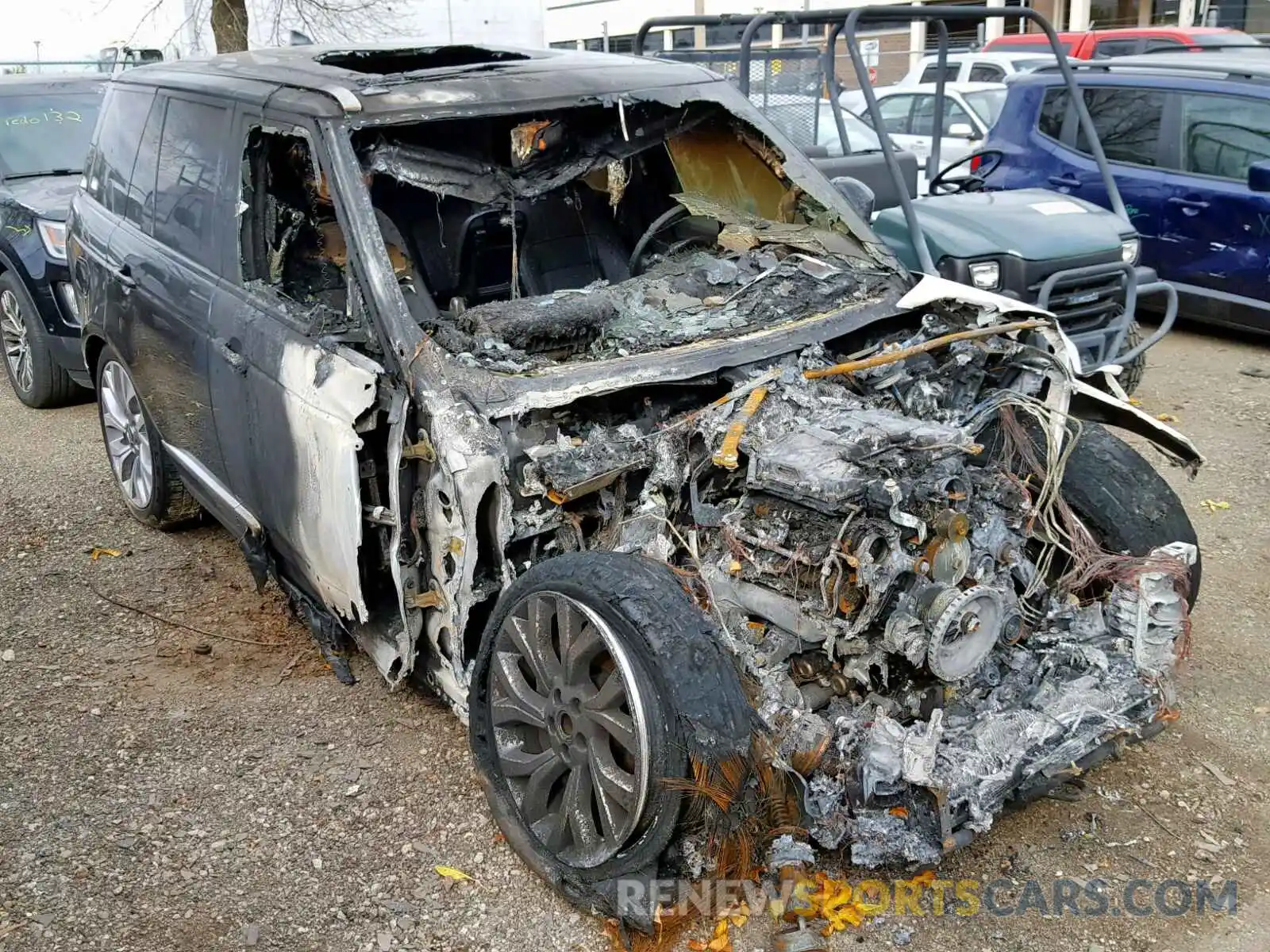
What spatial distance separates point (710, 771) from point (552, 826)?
23.2 inches

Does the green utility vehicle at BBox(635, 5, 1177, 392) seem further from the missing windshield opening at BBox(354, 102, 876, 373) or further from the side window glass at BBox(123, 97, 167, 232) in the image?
the side window glass at BBox(123, 97, 167, 232)

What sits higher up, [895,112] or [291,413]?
[895,112]

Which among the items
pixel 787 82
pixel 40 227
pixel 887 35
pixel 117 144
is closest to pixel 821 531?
pixel 117 144

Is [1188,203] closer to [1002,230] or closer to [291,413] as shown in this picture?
[1002,230]

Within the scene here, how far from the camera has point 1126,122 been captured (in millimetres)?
8031

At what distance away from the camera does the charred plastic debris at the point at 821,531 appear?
271 cm

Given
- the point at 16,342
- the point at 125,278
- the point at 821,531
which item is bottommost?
the point at 16,342

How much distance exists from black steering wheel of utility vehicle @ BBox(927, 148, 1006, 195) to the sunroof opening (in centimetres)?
335

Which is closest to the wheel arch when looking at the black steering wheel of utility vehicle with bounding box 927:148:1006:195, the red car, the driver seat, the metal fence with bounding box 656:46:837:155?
the driver seat

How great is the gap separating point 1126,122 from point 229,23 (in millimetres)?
7355

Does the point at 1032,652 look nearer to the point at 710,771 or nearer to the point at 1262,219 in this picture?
the point at 710,771

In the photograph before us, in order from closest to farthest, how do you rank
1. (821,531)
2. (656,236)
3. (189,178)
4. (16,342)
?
(821,531)
(189,178)
(656,236)
(16,342)

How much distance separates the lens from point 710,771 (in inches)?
102

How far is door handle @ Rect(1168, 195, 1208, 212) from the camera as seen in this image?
24.4 feet
